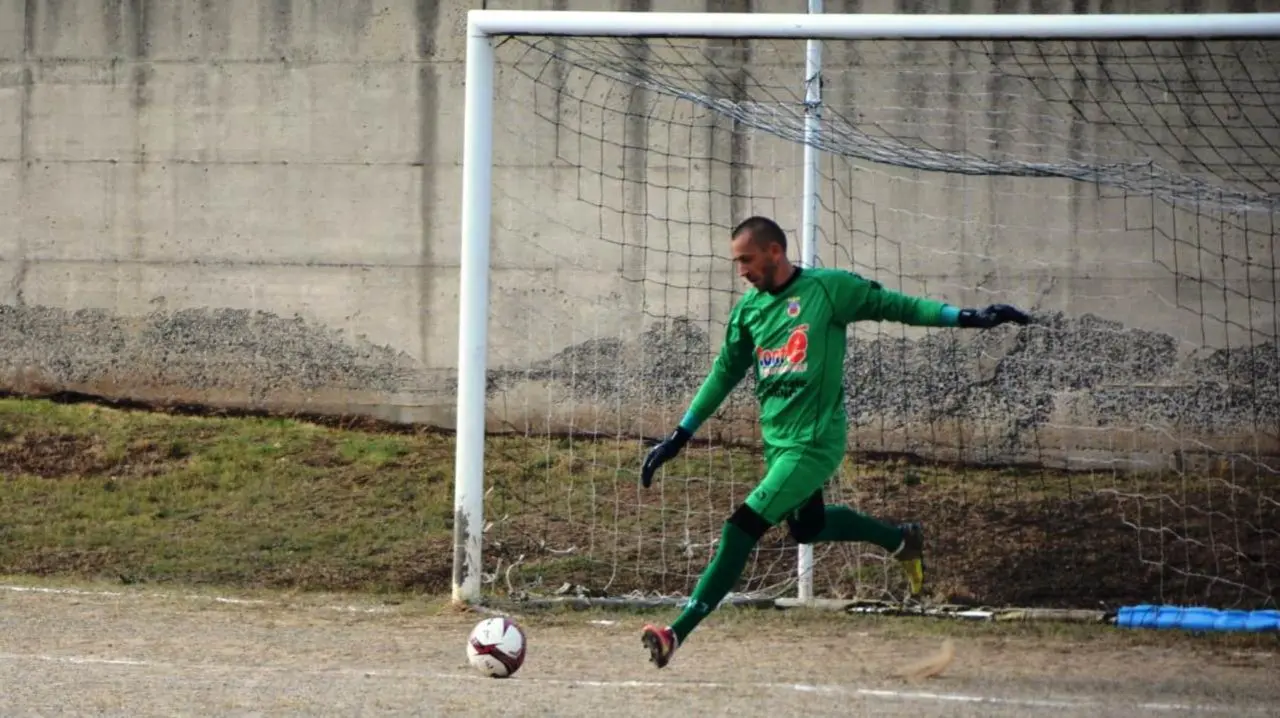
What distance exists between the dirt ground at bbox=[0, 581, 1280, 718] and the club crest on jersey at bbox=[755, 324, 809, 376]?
1.18 metres

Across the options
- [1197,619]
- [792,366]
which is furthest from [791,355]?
[1197,619]

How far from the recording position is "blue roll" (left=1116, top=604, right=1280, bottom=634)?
7.30m

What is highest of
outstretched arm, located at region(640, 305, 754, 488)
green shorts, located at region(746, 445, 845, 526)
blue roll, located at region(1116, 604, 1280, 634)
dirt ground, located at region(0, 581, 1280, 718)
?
outstretched arm, located at region(640, 305, 754, 488)

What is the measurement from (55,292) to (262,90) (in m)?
2.22

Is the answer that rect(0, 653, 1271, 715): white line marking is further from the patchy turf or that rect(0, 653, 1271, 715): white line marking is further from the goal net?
the goal net

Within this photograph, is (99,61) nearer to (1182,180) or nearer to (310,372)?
(310,372)

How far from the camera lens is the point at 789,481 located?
19.8 feet

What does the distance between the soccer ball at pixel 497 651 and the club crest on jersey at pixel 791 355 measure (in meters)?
1.41

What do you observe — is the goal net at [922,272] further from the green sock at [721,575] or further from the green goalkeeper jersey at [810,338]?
the green sock at [721,575]

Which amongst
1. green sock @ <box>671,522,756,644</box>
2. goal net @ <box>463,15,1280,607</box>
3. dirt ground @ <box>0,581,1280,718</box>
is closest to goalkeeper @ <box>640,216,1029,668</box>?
green sock @ <box>671,522,756,644</box>

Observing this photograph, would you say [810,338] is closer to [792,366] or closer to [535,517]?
[792,366]

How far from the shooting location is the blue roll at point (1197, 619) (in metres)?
7.30

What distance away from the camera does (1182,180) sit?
9211mm

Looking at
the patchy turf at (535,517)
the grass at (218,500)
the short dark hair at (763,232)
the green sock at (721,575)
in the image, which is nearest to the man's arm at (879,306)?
the short dark hair at (763,232)
